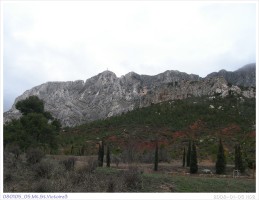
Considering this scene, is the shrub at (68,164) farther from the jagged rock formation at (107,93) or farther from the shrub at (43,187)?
the jagged rock formation at (107,93)

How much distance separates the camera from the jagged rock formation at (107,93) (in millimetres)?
87812

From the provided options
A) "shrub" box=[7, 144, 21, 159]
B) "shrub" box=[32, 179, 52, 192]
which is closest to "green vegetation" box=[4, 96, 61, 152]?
"shrub" box=[7, 144, 21, 159]

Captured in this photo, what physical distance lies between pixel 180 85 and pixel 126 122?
33.0 meters

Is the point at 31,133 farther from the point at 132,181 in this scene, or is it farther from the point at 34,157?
the point at 132,181

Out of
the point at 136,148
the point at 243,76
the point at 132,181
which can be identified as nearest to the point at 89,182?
the point at 132,181

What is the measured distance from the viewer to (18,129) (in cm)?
2845

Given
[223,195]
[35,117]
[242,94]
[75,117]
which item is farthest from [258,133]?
[75,117]

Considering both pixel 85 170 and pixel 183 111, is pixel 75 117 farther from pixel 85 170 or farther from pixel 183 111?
pixel 85 170

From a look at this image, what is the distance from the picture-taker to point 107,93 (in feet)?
367

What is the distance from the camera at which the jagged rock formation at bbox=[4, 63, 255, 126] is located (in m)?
87.8

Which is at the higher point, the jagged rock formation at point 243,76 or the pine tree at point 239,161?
the jagged rock formation at point 243,76

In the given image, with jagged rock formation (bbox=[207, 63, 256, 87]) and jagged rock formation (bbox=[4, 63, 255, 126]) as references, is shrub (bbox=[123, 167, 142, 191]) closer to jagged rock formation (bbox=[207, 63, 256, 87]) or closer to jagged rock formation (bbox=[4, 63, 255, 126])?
jagged rock formation (bbox=[4, 63, 255, 126])

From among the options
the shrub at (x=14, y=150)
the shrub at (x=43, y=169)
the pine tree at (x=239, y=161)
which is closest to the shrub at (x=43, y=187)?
the shrub at (x=43, y=169)

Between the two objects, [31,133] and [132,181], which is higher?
[31,133]
